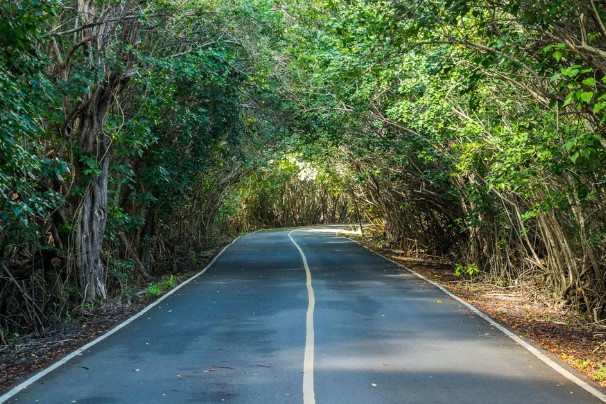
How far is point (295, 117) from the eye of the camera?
86.4 feet

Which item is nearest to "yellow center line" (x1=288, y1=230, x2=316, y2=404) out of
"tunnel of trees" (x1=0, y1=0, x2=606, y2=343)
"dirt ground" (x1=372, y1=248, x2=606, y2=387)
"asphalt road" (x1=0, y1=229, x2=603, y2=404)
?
"asphalt road" (x1=0, y1=229, x2=603, y2=404)

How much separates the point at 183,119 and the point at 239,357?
10935 millimetres

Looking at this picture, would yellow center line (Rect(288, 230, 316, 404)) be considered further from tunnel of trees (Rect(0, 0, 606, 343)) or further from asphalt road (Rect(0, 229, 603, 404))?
tunnel of trees (Rect(0, 0, 606, 343))

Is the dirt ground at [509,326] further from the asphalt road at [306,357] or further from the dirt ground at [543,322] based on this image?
the asphalt road at [306,357]

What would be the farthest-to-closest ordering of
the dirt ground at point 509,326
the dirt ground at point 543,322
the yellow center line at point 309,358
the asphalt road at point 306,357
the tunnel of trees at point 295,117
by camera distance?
the dirt ground at point 543,322 → the tunnel of trees at point 295,117 → the dirt ground at point 509,326 → the asphalt road at point 306,357 → the yellow center line at point 309,358

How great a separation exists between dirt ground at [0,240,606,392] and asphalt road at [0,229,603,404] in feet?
1.71

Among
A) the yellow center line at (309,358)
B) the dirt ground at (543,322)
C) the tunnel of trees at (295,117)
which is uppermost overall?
the tunnel of trees at (295,117)

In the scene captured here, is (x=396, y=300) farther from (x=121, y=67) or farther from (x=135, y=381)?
(x=135, y=381)

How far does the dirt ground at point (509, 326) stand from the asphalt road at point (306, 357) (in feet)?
1.71

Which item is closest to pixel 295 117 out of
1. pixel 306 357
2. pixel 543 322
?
pixel 543 322

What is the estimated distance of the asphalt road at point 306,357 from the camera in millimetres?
8516

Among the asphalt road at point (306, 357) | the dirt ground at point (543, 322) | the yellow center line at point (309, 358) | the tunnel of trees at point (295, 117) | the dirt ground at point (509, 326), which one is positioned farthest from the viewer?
the dirt ground at point (543, 322)

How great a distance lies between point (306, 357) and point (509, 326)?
195 inches

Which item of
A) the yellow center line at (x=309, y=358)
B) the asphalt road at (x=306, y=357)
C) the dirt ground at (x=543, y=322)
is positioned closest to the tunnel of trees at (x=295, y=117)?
the dirt ground at (x=543, y=322)
